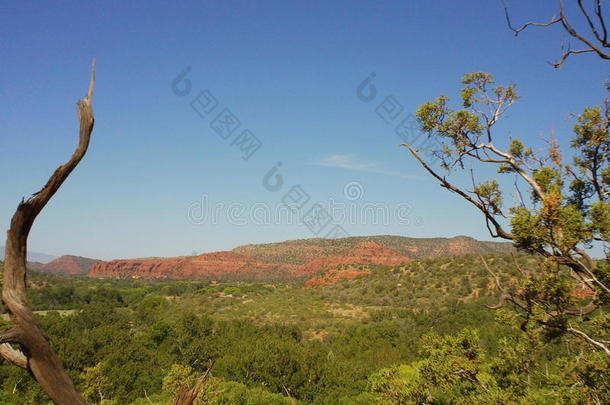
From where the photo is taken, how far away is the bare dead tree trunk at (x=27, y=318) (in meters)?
2.20

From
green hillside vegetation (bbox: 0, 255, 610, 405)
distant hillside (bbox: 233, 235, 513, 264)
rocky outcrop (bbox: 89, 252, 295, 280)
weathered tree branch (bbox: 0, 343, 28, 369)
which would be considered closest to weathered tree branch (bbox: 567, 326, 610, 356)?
green hillside vegetation (bbox: 0, 255, 610, 405)

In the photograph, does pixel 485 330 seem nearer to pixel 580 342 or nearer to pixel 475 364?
pixel 475 364

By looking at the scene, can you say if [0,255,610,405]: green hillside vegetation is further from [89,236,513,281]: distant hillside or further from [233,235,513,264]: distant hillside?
[233,235,513,264]: distant hillside

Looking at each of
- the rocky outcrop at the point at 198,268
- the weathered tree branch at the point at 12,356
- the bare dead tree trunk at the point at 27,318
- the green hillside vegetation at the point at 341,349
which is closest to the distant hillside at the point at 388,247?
the rocky outcrop at the point at 198,268

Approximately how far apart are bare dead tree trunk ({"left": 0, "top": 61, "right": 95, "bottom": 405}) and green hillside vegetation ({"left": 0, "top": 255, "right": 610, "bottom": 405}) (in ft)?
25.8

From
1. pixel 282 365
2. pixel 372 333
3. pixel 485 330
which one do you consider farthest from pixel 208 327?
pixel 485 330

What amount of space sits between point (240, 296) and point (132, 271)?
131243 mm

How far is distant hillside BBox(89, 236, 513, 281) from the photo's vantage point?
114812 mm

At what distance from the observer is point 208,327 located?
45406 mm

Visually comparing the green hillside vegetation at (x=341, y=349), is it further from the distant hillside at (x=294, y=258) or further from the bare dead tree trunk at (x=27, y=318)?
the distant hillside at (x=294, y=258)

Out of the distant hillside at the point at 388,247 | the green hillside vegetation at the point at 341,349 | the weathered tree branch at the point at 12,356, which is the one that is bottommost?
the green hillside vegetation at the point at 341,349

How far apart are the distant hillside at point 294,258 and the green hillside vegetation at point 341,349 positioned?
110ft

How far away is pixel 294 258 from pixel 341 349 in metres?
98.6

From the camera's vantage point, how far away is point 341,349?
4194 centimetres
